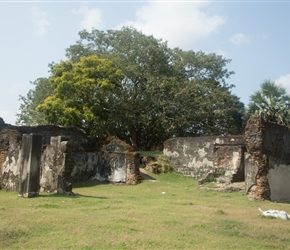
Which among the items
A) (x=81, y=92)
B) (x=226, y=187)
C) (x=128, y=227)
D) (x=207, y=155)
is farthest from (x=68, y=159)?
(x=81, y=92)

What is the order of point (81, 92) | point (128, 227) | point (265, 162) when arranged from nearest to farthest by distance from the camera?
point (128, 227)
point (265, 162)
point (81, 92)

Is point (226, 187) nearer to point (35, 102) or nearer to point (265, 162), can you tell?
point (265, 162)

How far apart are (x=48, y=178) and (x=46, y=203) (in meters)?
3.31

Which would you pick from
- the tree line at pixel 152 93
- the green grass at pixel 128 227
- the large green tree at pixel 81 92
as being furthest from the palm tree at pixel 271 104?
the green grass at pixel 128 227

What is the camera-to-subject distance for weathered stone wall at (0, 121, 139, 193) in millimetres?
Answer: 13008

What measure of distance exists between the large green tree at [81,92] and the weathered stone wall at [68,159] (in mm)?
3616

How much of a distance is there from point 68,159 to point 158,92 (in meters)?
16.9

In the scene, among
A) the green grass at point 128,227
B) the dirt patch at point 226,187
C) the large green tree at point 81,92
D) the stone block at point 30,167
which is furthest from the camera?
the large green tree at point 81,92

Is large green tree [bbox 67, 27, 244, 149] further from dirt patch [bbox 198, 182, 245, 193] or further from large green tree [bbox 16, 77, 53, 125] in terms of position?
dirt patch [bbox 198, 182, 245, 193]

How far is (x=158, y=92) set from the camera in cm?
2911

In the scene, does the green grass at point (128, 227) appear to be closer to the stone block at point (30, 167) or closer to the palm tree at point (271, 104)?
the stone block at point (30, 167)

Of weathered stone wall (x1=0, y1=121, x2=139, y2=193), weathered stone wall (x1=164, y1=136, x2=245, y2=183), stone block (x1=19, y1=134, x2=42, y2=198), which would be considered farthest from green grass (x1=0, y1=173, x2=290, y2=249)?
weathered stone wall (x1=164, y1=136, x2=245, y2=183)

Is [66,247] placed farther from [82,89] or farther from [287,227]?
[82,89]

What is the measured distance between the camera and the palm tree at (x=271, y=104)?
89.3ft
